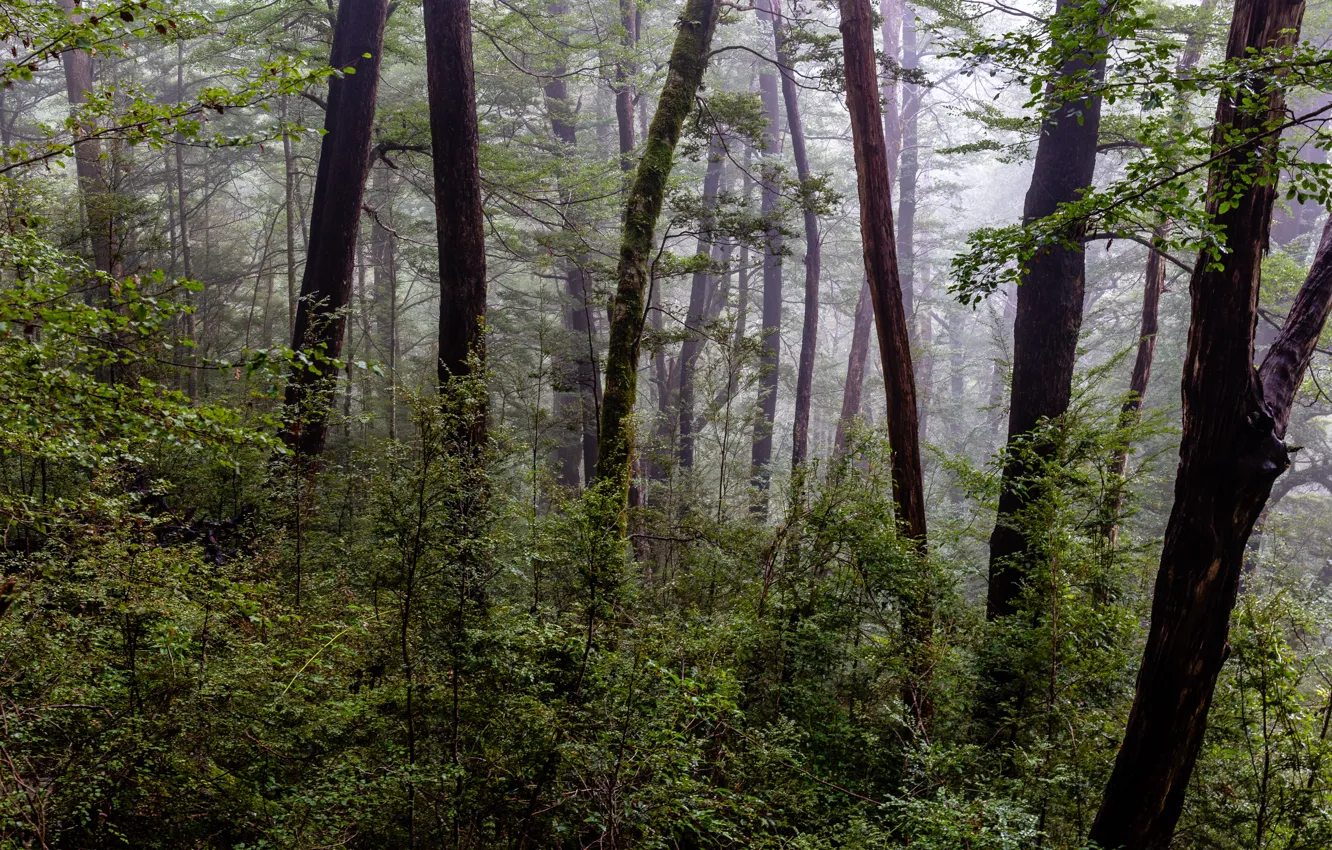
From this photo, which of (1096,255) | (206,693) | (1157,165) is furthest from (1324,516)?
(206,693)

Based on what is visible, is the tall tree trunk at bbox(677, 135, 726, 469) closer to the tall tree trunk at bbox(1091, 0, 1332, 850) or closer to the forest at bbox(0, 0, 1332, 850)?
the forest at bbox(0, 0, 1332, 850)

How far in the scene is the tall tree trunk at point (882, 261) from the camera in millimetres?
7390

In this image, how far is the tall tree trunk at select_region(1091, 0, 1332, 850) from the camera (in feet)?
13.8

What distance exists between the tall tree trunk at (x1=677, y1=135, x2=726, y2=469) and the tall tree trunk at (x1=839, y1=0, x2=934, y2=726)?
61.6 inches

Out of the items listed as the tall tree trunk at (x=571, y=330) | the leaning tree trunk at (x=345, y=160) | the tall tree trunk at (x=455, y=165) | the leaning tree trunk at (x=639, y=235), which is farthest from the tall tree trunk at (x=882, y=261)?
the tall tree trunk at (x=571, y=330)

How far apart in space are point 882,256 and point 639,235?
244 cm

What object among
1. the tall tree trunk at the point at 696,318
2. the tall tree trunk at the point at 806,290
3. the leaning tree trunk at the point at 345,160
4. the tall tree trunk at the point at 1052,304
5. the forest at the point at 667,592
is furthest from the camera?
the tall tree trunk at the point at 806,290

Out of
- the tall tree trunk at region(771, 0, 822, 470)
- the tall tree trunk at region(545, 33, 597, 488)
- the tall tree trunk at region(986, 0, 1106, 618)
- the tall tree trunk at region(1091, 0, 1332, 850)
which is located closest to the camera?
the tall tree trunk at region(1091, 0, 1332, 850)

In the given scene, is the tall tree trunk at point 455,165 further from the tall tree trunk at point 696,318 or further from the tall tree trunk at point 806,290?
the tall tree trunk at point 806,290

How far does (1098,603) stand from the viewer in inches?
246

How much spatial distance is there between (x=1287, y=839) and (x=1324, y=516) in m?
19.1

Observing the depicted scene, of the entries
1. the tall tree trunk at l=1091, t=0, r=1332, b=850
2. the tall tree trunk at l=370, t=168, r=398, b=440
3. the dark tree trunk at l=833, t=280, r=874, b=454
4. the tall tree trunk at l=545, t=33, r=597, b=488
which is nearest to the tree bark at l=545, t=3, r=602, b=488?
the tall tree trunk at l=545, t=33, r=597, b=488

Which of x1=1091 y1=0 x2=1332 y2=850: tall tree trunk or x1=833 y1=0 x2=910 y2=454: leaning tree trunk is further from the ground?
x1=833 y1=0 x2=910 y2=454: leaning tree trunk

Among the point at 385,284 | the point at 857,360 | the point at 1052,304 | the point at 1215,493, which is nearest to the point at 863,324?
the point at 857,360
